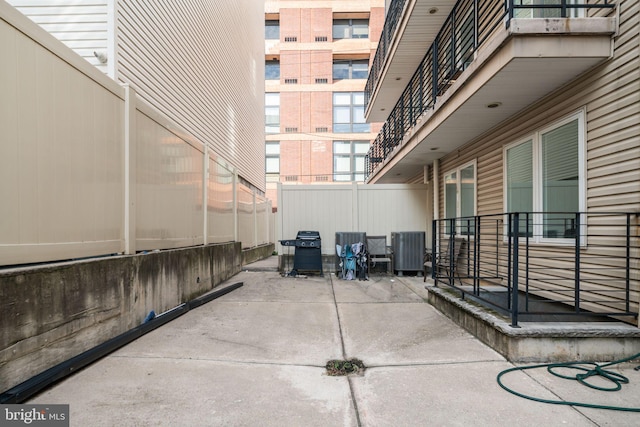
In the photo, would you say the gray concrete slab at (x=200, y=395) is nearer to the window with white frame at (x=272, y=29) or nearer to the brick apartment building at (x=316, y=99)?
the brick apartment building at (x=316, y=99)

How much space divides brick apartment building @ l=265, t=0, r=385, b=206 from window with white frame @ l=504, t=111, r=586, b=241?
64.8ft

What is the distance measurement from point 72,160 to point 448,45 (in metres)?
8.26

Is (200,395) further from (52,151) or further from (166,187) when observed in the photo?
(166,187)

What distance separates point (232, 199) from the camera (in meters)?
10.1

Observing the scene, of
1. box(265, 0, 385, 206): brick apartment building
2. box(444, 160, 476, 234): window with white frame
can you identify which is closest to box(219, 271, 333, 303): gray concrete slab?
box(444, 160, 476, 234): window with white frame

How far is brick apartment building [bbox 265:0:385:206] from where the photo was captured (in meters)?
25.6

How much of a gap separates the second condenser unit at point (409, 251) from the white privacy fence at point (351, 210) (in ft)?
3.24

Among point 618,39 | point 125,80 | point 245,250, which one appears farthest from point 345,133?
point 618,39

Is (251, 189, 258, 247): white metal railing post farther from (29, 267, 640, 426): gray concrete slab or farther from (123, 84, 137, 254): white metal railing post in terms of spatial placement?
(123, 84, 137, 254): white metal railing post

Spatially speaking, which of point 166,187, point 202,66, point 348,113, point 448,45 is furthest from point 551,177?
point 348,113

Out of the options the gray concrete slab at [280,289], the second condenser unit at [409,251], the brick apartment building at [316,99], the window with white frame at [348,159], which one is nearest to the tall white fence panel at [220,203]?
the gray concrete slab at [280,289]

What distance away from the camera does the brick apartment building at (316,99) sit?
25.6m

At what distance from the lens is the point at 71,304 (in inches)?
127

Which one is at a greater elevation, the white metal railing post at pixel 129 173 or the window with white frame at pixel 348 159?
the window with white frame at pixel 348 159
